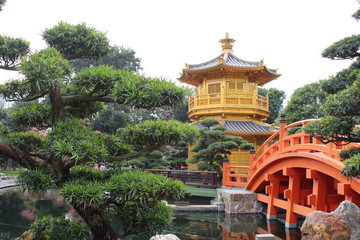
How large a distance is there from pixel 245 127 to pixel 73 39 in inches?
509

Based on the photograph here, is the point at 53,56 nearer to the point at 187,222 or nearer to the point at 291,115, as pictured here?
the point at 187,222

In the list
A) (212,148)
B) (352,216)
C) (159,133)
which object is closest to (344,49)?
(352,216)

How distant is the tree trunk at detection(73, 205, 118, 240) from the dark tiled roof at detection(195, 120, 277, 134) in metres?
11.7

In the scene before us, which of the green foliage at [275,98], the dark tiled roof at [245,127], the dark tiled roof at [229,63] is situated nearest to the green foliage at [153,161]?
the dark tiled roof at [245,127]

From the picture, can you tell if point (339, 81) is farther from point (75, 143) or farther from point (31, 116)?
point (31, 116)

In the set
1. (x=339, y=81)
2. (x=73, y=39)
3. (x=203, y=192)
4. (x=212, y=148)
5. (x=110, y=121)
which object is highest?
(x=339, y=81)

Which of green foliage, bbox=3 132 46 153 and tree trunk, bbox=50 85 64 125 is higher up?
tree trunk, bbox=50 85 64 125

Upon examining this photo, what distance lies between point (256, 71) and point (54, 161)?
14720mm

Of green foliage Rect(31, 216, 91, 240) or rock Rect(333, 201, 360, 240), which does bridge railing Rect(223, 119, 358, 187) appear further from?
green foliage Rect(31, 216, 91, 240)

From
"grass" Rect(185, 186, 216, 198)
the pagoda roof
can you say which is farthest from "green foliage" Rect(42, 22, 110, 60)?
the pagoda roof

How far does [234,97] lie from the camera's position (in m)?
17.2

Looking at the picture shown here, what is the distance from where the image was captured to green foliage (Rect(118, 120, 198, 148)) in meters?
4.20

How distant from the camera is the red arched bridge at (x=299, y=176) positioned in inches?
280

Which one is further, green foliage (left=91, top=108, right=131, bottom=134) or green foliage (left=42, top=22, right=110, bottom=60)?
green foliage (left=91, top=108, right=131, bottom=134)
